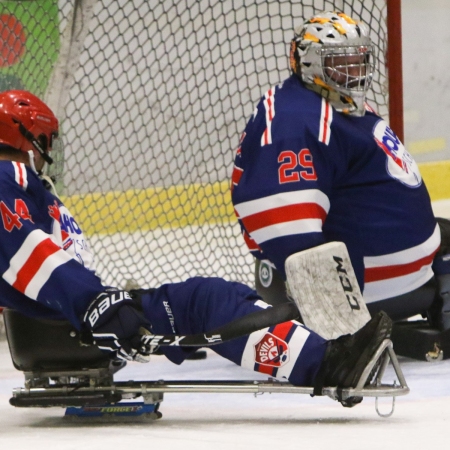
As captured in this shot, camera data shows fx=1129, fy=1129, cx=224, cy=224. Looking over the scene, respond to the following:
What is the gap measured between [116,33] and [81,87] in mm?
252

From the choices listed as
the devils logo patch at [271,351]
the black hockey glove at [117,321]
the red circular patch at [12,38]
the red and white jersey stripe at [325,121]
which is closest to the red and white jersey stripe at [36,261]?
the black hockey glove at [117,321]

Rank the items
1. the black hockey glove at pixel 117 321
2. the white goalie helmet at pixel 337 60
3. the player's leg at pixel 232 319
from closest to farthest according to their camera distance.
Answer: the black hockey glove at pixel 117 321, the player's leg at pixel 232 319, the white goalie helmet at pixel 337 60

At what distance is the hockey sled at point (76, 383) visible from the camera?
239 centimetres

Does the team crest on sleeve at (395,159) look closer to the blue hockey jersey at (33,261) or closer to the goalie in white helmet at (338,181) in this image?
the goalie in white helmet at (338,181)

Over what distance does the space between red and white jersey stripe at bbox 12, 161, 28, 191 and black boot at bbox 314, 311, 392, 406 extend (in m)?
0.73

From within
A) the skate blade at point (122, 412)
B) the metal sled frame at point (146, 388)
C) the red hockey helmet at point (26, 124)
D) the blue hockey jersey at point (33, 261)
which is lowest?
the skate blade at point (122, 412)

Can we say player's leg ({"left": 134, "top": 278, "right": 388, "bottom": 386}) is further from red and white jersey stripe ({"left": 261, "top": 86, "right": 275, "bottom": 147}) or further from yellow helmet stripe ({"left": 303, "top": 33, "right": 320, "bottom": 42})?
yellow helmet stripe ({"left": 303, "top": 33, "right": 320, "bottom": 42})

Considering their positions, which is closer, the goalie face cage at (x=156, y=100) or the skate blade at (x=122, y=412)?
the skate blade at (x=122, y=412)

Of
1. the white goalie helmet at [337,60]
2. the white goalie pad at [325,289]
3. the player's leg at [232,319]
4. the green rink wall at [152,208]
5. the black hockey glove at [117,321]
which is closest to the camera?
the black hockey glove at [117,321]

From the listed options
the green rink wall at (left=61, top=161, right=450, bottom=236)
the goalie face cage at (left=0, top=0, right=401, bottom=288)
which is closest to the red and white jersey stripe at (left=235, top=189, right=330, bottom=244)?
the goalie face cage at (left=0, top=0, right=401, bottom=288)

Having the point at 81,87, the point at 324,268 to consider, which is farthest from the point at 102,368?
the point at 81,87

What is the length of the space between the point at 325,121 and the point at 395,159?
257mm

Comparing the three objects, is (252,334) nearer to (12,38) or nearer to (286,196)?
(286,196)

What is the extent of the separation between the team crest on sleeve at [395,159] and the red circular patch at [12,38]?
1606mm
